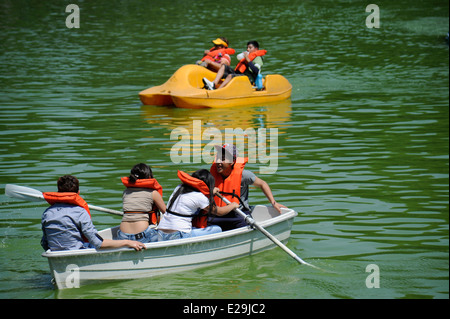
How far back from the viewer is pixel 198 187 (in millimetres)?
8281

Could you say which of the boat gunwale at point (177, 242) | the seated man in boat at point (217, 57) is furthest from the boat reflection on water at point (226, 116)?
the boat gunwale at point (177, 242)

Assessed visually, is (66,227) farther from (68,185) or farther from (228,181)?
(228,181)

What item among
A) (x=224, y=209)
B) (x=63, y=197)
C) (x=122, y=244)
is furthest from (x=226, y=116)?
(x=63, y=197)

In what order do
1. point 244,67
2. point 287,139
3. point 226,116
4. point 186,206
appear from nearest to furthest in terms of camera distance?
point 186,206 → point 287,139 → point 226,116 → point 244,67

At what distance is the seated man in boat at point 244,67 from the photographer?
17.4 meters

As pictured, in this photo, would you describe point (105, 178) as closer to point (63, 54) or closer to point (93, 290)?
point (93, 290)

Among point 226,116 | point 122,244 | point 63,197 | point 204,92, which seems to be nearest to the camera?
point 63,197

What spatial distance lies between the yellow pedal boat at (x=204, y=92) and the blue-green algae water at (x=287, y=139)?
0.28 meters

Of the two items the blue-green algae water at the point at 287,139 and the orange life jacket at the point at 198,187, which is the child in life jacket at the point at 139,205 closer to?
the orange life jacket at the point at 198,187

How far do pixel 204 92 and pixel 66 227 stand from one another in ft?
32.6

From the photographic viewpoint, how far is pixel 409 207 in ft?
34.0

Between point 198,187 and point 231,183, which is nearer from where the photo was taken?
point 198,187

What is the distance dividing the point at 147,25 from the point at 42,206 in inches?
928

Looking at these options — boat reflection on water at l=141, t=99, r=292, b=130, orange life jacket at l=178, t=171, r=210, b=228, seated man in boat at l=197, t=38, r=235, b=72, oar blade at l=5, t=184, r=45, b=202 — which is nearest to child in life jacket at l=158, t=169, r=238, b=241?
orange life jacket at l=178, t=171, r=210, b=228
